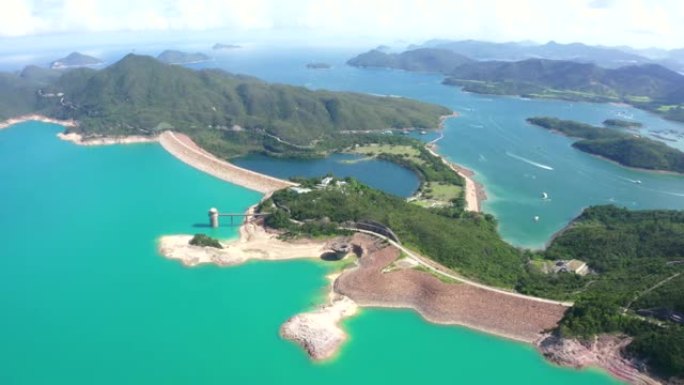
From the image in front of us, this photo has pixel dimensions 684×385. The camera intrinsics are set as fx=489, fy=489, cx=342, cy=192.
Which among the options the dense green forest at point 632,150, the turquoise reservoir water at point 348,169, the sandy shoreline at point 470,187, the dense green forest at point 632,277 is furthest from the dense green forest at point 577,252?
the dense green forest at point 632,150

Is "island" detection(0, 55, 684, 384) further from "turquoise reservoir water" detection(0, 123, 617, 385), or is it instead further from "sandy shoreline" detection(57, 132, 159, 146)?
"sandy shoreline" detection(57, 132, 159, 146)

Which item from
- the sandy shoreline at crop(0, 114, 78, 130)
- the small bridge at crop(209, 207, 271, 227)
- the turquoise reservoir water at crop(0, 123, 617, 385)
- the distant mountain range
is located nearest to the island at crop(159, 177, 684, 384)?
the small bridge at crop(209, 207, 271, 227)

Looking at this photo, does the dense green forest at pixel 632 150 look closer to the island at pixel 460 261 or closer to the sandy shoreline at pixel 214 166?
the island at pixel 460 261

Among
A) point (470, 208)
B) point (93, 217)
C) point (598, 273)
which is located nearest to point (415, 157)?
point (470, 208)

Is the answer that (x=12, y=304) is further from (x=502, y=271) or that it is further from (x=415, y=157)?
(x=415, y=157)

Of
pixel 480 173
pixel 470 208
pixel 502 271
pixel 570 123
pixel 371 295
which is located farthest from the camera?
pixel 570 123

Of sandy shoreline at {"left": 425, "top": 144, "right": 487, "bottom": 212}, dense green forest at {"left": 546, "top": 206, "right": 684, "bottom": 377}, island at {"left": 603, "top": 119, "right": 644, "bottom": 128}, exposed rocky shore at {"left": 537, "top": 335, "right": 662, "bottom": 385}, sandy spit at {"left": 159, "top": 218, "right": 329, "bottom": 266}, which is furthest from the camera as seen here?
island at {"left": 603, "top": 119, "right": 644, "bottom": 128}

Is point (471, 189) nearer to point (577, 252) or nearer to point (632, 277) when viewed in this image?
point (577, 252)

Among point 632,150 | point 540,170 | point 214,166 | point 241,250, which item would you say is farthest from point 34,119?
point 632,150
